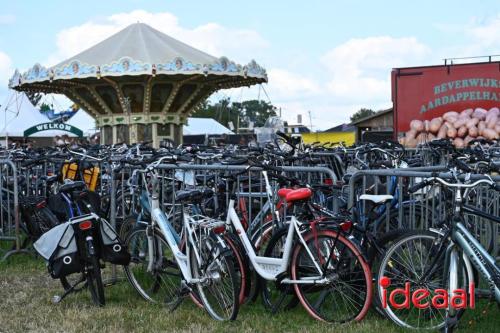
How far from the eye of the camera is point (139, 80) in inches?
920

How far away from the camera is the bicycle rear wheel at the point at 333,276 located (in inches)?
194

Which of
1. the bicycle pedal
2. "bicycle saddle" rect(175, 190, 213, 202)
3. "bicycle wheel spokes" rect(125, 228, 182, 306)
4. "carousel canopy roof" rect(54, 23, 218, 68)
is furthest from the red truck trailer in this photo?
the bicycle pedal

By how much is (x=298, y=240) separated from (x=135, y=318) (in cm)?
161

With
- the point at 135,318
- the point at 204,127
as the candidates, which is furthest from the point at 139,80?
the point at 204,127

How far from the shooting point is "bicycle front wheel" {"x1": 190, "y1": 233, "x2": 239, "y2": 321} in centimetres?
513

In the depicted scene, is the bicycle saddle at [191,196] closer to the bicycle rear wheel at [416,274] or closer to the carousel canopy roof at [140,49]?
the bicycle rear wheel at [416,274]

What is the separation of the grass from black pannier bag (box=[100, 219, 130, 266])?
0.43 metres

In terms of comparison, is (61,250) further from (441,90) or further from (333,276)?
(441,90)

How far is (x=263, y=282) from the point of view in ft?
18.2

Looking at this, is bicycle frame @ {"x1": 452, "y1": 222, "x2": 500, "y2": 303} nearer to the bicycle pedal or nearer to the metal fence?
the bicycle pedal

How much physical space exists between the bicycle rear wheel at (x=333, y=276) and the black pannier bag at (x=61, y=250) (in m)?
2.01

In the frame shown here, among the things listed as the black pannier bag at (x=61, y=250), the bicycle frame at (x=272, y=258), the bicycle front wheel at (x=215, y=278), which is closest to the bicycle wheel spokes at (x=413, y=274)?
the bicycle frame at (x=272, y=258)

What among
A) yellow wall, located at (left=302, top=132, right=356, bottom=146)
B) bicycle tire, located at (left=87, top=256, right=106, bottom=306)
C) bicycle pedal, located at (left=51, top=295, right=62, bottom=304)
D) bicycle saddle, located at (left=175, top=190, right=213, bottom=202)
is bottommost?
bicycle pedal, located at (left=51, top=295, right=62, bottom=304)

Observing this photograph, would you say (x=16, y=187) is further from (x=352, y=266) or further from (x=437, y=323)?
(x=437, y=323)
